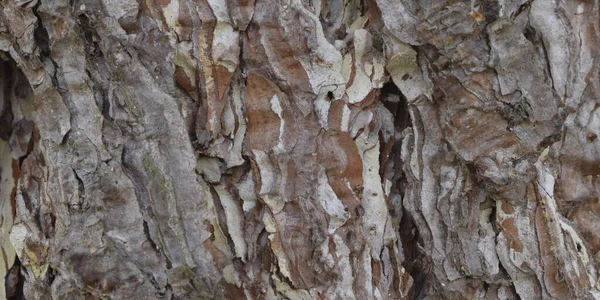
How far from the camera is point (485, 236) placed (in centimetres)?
105

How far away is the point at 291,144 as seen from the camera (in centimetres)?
100

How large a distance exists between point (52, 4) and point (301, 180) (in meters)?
0.53

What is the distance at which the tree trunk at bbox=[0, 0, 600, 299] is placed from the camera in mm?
978

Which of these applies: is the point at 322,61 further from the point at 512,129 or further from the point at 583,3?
the point at 583,3

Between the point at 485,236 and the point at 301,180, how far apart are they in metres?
0.37

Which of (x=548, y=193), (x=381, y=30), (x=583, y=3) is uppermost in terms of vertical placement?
(x=583, y=3)

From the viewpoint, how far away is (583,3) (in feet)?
3.55

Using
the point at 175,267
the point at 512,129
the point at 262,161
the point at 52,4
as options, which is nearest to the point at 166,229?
the point at 175,267

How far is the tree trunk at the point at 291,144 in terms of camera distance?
978 mm

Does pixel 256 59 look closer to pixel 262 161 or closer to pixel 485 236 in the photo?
pixel 262 161

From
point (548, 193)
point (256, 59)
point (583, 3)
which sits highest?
point (583, 3)

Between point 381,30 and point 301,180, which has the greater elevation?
point 381,30

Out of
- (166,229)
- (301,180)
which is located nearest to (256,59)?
(301,180)

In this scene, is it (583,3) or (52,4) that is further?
(583,3)
